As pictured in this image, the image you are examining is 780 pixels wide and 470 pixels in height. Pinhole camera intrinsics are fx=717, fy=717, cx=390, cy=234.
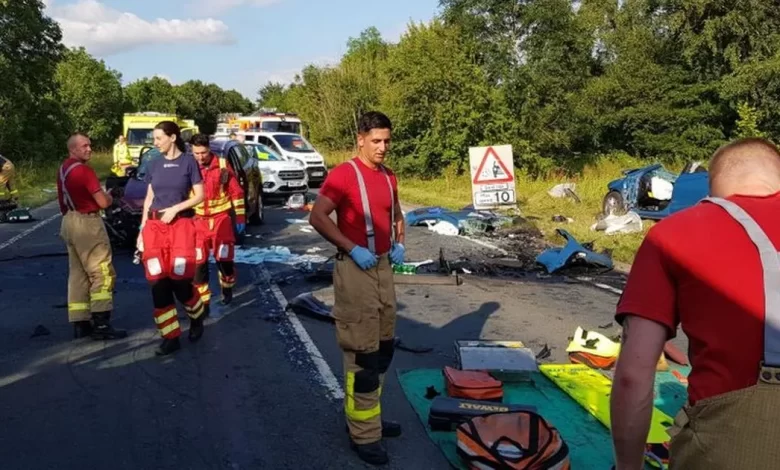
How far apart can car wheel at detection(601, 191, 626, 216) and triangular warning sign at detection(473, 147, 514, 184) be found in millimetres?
2177

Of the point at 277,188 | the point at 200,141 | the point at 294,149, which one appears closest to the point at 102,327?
the point at 200,141

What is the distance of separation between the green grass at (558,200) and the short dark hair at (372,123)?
8228mm

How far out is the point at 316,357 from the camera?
627 cm

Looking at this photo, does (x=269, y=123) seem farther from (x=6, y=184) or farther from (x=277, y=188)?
(x=6, y=184)

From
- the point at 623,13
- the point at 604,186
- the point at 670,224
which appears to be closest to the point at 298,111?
the point at 623,13

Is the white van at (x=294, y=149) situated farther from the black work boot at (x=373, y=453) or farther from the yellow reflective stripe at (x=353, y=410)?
the black work boot at (x=373, y=453)

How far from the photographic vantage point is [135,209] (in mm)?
11445

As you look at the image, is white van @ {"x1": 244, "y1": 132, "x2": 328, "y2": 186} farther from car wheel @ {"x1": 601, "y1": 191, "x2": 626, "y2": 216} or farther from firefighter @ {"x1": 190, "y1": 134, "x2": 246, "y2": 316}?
firefighter @ {"x1": 190, "y1": 134, "x2": 246, "y2": 316}

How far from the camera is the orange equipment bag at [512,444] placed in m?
3.90

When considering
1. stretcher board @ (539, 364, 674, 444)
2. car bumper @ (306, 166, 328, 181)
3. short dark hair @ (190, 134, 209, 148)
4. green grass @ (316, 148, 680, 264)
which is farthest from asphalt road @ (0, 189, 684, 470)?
car bumper @ (306, 166, 328, 181)

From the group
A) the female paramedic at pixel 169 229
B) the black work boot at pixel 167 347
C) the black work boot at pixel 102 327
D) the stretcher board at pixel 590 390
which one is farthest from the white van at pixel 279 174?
the stretcher board at pixel 590 390

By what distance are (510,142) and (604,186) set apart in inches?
203

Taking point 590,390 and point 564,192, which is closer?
point 590,390

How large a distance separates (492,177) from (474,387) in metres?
11.8
